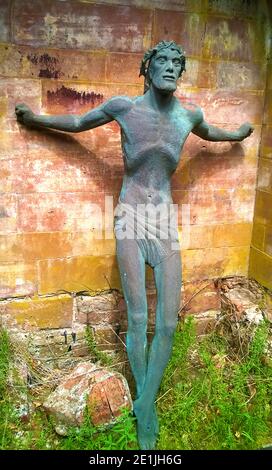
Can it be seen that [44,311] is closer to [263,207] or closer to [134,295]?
[134,295]

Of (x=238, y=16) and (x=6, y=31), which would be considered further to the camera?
(x=238, y=16)

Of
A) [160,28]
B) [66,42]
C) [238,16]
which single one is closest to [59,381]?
[66,42]

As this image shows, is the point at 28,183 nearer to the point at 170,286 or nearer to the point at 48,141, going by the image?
the point at 48,141

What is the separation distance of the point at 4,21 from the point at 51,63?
1.45 ft

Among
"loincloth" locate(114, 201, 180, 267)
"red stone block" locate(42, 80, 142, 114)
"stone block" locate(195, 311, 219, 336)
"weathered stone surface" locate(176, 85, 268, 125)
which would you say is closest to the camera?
"loincloth" locate(114, 201, 180, 267)

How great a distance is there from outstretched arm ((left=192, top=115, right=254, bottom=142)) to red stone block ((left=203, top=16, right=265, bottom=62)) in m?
0.63

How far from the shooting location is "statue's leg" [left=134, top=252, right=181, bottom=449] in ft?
10.0

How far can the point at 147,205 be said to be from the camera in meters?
3.15

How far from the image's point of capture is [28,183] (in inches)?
138

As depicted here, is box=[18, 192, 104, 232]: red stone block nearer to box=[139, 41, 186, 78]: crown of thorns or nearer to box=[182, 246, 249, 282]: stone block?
box=[182, 246, 249, 282]: stone block

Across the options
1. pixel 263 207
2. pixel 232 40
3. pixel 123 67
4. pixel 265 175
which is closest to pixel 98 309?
pixel 263 207

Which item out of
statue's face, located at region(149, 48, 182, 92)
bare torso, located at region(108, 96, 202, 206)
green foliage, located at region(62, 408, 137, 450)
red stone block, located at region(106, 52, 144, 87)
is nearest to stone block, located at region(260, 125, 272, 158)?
bare torso, located at region(108, 96, 202, 206)

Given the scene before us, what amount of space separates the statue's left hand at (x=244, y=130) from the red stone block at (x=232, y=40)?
594 millimetres

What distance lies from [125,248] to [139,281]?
0.26 meters
